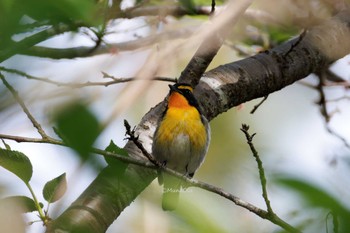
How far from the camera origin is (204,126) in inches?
163

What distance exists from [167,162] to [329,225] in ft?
11.6

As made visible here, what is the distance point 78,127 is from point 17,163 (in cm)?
78

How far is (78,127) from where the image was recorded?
0.52 metres

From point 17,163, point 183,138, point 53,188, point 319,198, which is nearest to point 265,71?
point 183,138

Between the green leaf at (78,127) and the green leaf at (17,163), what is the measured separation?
689 mm

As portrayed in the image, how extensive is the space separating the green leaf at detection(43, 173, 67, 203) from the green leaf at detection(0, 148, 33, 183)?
0.22 metres

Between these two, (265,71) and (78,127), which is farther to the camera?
(265,71)

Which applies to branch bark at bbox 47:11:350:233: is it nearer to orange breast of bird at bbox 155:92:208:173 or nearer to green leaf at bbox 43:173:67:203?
orange breast of bird at bbox 155:92:208:173

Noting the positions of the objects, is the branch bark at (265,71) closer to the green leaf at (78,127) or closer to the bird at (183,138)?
the bird at (183,138)

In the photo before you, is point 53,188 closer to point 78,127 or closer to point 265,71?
point 78,127

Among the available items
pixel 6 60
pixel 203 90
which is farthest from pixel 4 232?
pixel 203 90

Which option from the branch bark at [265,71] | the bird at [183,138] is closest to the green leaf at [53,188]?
the branch bark at [265,71]

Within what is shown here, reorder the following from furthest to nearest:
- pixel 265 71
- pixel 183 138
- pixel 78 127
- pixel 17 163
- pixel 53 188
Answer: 1. pixel 183 138
2. pixel 265 71
3. pixel 53 188
4. pixel 17 163
5. pixel 78 127

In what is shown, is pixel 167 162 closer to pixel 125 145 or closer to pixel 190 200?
pixel 125 145
